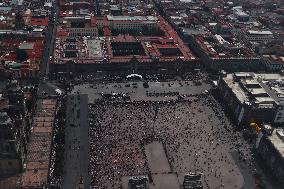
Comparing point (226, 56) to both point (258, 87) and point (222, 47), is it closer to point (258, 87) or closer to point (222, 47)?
point (222, 47)

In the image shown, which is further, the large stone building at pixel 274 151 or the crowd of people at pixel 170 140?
the large stone building at pixel 274 151

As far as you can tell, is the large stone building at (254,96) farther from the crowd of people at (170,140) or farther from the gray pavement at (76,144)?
the gray pavement at (76,144)

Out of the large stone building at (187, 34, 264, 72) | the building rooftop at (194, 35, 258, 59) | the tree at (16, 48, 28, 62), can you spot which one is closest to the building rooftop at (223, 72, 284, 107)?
the large stone building at (187, 34, 264, 72)

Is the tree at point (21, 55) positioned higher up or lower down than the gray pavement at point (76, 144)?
higher up

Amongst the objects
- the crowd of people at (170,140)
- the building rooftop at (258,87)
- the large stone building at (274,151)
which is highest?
the building rooftop at (258,87)

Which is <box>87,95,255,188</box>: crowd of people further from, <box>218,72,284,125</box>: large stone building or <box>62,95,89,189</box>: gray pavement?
<box>218,72,284,125</box>: large stone building

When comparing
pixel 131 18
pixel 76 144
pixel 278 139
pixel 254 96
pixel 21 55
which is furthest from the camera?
pixel 131 18

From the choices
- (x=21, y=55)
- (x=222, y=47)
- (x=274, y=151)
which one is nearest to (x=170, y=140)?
(x=274, y=151)

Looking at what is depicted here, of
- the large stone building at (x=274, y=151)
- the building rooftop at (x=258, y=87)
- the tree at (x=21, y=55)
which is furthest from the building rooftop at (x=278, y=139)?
the tree at (x=21, y=55)

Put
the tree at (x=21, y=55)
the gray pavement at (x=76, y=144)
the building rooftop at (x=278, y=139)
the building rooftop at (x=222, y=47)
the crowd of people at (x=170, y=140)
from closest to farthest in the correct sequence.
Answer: the gray pavement at (x=76, y=144)
the crowd of people at (x=170, y=140)
the building rooftop at (x=278, y=139)
the tree at (x=21, y=55)
the building rooftop at (x=222, y=47)
